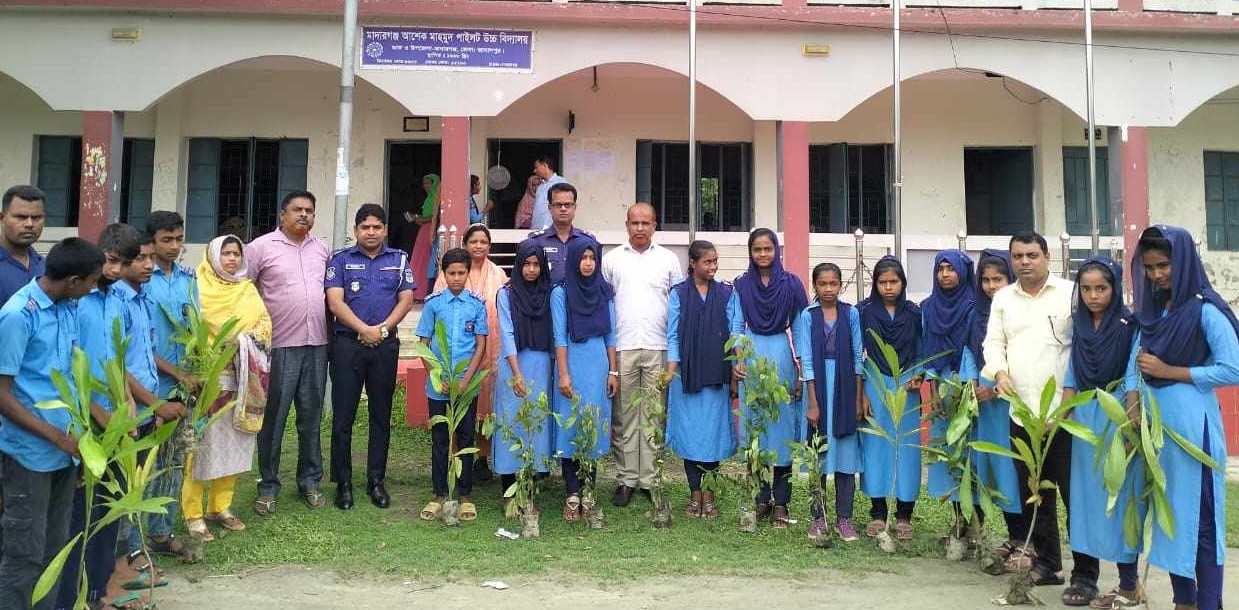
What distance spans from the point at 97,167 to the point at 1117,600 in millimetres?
9172

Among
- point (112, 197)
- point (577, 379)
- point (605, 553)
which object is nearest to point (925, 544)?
point (605, 553)

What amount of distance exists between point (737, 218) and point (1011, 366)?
6.68m

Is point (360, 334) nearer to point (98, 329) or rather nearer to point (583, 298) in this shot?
point (583, 298)

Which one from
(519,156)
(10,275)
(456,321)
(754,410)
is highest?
(519,156)

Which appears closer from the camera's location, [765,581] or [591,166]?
[765,581]

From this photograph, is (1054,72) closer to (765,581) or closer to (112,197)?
(765,581)

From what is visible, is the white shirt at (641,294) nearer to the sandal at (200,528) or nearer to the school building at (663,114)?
the sandal at (200,528)

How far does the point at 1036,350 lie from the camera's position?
12.1 ft

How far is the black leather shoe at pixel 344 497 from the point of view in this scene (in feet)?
15.2

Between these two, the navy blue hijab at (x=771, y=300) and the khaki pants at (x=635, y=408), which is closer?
the navy blue hijab at (x=771, y=300)

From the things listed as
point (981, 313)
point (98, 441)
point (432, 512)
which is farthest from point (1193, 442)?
point (98, 441)

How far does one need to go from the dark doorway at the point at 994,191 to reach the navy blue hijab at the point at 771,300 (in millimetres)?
7107

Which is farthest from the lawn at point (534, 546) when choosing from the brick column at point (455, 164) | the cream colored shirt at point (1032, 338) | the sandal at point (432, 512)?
the brick column at point (455, 164)

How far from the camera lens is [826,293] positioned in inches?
171
